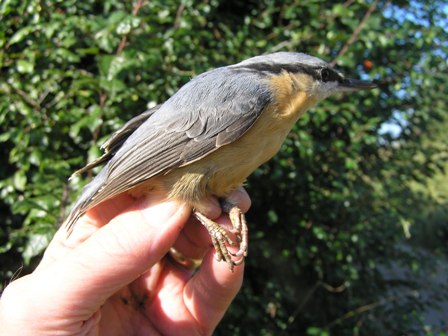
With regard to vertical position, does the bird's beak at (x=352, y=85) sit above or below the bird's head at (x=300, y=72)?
below

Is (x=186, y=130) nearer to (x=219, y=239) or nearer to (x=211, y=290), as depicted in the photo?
(x=219, y=239)

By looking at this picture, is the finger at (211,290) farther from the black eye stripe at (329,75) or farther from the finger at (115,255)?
the black eye stripe at (329,75)

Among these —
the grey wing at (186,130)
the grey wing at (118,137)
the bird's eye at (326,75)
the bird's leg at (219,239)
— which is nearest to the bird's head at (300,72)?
the bird's eye at (326,75)

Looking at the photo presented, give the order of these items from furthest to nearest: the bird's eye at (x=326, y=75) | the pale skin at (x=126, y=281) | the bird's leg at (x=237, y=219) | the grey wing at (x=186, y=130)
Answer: the bird's eye at (x=326, y=75)
the bird's leg at (x=237, y=219)
the grey wing at (x=186, y=130)
the pale skin at (x=126, y=281)

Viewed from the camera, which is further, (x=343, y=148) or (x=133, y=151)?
(x=343, y=148)

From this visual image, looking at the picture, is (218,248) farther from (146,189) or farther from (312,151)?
(312,151)

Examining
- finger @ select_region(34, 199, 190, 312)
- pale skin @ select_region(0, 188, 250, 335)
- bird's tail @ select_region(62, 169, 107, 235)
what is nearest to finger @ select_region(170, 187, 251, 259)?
pale skin @ select_region(0, 188, 250, 335)

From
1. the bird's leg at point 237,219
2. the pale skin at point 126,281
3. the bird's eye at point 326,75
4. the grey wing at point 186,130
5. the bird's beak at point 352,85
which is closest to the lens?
the pale skin at point 126,281

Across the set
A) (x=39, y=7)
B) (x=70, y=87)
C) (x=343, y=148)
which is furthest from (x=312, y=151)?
(x=39, y=7)
